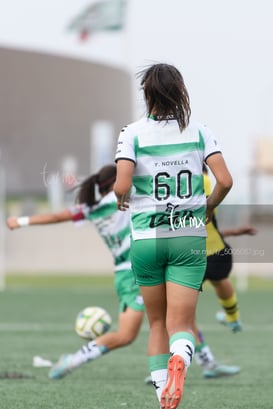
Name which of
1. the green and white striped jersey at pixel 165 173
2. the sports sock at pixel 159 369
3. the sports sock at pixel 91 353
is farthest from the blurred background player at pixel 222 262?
the green and white striped jersey at pixel 165 173

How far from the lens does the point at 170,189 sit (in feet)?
17.4

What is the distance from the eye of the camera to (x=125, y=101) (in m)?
65.1

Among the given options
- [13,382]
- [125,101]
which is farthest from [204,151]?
[125,101]

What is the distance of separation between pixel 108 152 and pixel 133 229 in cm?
3073

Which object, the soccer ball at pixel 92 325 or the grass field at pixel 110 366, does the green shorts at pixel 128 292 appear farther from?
the grass field at pixel 110 366

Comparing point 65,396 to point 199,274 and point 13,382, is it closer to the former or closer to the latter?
point 13,382

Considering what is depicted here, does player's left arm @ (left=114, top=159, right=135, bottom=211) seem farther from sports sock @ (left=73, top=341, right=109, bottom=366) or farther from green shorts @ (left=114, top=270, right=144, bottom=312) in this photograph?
sports sock @ (left=73, top=341, right=109, bottom=366)

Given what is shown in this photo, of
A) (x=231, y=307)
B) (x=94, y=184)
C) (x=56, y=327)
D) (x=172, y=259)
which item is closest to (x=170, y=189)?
(x=172, y=259)

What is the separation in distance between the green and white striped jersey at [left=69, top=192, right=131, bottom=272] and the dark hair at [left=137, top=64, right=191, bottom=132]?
236 cm

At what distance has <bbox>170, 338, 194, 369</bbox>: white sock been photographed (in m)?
5.20

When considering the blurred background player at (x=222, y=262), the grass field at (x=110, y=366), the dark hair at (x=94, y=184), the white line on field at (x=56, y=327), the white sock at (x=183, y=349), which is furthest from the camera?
the white line on field at (x=56, y=327)

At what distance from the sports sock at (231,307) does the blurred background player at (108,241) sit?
1.17 m

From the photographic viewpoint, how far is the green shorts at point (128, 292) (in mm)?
7590

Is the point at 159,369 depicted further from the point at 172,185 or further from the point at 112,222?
the point at 112,222
